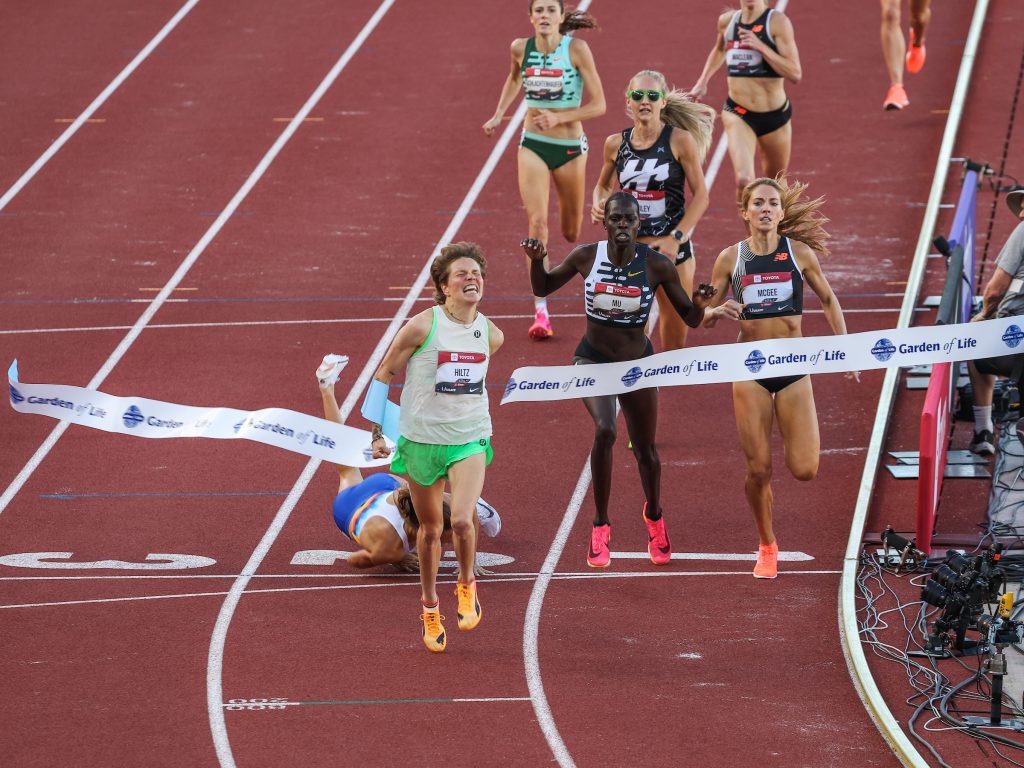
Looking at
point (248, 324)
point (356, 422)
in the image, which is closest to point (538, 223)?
point (356, 422)

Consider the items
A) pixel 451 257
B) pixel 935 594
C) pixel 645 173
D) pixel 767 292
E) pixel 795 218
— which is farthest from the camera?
pixel 645 173

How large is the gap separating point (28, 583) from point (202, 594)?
110cm

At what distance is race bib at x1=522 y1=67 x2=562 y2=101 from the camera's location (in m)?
12.8

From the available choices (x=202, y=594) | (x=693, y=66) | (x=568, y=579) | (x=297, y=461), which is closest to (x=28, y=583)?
(x=202, y=594)

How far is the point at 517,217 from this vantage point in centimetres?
1605

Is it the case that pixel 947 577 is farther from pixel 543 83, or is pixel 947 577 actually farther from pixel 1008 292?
pixel 543 83

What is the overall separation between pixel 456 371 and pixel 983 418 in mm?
4372

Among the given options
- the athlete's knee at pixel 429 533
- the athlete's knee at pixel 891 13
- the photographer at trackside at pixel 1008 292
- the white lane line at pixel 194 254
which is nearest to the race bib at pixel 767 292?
the photographer at trackside at pixel 1008 292

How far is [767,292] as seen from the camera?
30.0 ft

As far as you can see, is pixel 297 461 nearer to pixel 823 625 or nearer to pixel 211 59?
pixel 823 625

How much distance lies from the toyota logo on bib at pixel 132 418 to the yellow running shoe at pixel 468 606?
2.73 metres

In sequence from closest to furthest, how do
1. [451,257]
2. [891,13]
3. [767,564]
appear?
[451,257] → [767,564] → [891,13]

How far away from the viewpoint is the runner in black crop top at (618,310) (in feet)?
29.5

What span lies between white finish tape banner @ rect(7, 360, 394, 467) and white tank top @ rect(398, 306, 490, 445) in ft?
4.35
